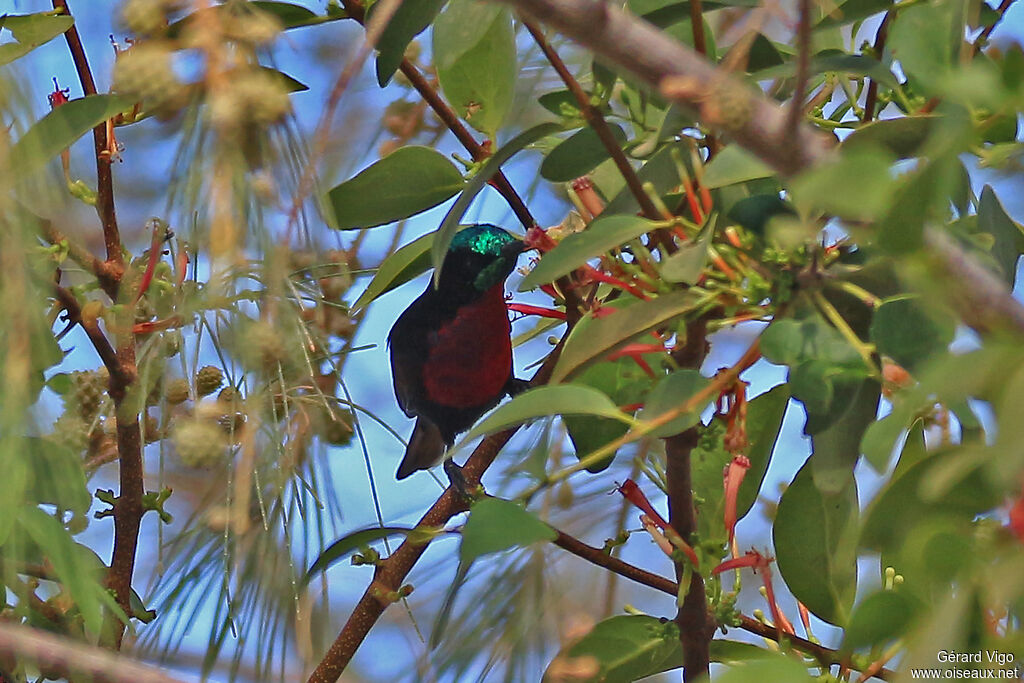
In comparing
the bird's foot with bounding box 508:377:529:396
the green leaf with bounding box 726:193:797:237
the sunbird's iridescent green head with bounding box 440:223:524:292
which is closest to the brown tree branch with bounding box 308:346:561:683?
the green leaf with bounding box 726:193:797:237

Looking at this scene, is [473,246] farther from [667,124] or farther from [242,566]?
[667,124]

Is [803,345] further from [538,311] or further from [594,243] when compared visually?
[538,311]

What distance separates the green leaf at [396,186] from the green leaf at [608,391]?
238 mm

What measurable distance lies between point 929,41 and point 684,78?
0.86 ft

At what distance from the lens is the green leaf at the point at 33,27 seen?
100 cm

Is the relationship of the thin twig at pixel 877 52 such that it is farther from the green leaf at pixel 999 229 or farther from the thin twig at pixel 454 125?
the thin twig at pixel 454 125

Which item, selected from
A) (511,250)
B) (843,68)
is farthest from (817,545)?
(511,250)

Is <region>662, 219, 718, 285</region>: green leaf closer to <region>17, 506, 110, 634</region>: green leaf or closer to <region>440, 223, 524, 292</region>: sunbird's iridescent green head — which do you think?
<region>17, 506, 110, 634</region>: green leaf

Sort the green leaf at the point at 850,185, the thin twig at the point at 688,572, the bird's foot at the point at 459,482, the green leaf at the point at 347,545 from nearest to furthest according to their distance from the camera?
the green leaf at the point at 850,185 → the thin twig at the point at 688,572 → the green leaf at the point at 347,545 → the bird's foot at the point at 459,482

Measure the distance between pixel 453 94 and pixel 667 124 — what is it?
384 millimetres

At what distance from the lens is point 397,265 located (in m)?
1.15

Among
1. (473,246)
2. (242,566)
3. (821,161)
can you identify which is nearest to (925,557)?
(821,161)

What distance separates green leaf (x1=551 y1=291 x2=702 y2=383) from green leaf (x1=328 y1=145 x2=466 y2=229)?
280mm

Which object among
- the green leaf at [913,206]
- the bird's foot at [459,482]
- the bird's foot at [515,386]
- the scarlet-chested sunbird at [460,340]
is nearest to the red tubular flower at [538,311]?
the bird's foot at [459,482]
